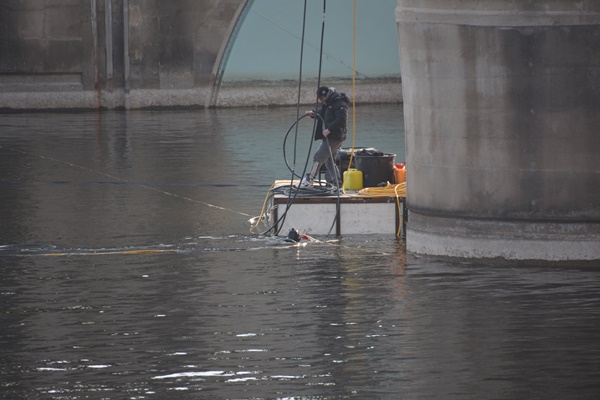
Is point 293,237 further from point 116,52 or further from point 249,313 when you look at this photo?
point 116,52

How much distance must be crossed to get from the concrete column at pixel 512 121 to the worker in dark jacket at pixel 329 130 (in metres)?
3.54

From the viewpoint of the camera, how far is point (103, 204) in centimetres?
2119

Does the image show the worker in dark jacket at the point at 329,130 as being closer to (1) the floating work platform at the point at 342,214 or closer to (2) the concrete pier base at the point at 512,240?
(1) the floating work platform at the point at 342,214

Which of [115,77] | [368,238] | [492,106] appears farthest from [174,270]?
[115,77]

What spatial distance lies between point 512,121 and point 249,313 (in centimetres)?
396

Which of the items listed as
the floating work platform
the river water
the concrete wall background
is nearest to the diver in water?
the river water

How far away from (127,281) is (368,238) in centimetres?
375

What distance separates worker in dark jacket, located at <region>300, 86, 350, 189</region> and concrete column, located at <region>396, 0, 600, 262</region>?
3.54m

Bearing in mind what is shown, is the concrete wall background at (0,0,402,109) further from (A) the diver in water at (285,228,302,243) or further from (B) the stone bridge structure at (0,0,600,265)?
(B) the stone bridge structure at (0,0,600,265)

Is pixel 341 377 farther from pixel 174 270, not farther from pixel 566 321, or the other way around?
pixel 174 270

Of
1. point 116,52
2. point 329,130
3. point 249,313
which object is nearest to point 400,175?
point 329,130

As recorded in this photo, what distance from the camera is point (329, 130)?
777 inches

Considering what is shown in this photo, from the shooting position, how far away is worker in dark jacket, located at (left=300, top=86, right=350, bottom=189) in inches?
770

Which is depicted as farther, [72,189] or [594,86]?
[72,189]
